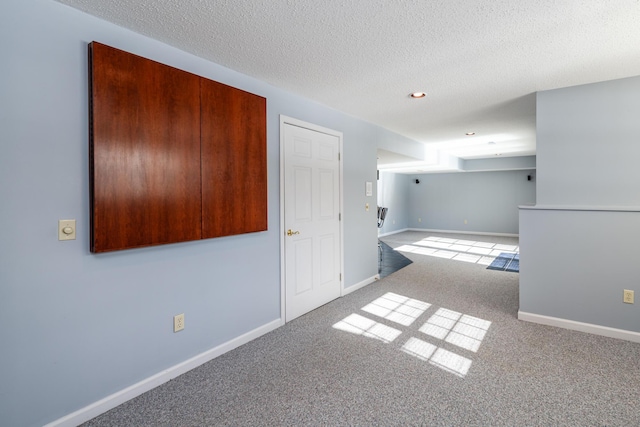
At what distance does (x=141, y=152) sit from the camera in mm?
1950

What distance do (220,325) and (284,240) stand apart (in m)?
0.98

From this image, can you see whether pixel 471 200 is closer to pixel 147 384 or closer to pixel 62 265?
pixel 147 384

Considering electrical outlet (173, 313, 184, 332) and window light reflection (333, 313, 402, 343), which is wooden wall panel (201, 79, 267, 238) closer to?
electrical outlet (173, 313, 184, 332)

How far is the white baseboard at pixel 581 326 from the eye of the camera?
2711mm

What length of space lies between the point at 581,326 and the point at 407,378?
2.00 meters

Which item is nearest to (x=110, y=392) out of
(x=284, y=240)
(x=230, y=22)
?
(x=284, y=240)

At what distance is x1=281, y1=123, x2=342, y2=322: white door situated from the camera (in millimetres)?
3152

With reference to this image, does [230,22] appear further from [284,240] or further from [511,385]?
[511,385]

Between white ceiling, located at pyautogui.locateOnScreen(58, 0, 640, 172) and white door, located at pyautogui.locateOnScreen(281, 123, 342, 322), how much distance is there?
21.3 inches

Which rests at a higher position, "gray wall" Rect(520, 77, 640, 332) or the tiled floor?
"gray wall" Rect(520, 77, 640, 332)

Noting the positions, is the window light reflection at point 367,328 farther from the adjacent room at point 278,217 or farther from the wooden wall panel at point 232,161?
the wooden wall panel at point 232,161

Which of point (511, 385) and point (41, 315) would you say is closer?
point (41, 315)

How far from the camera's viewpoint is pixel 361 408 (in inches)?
73.5

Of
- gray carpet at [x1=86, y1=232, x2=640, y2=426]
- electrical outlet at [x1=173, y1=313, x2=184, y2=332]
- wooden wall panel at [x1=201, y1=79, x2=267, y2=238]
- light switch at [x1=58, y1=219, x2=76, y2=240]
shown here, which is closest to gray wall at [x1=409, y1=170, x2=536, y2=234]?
gray carpet at [x1=86, y1=232, x2=640, y2=426]
